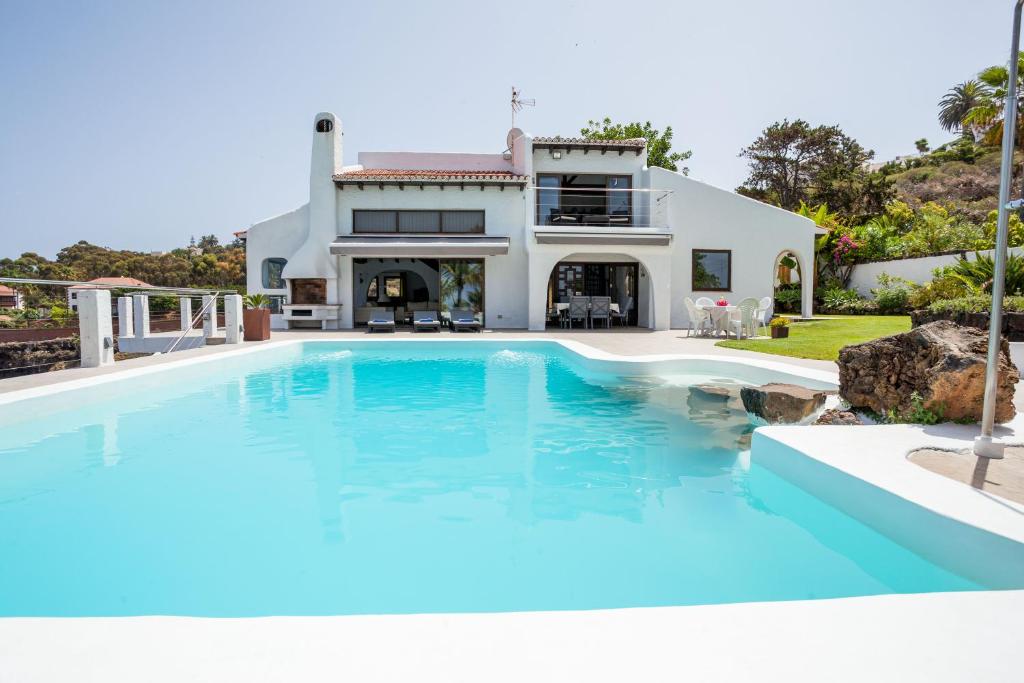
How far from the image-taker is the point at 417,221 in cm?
2242

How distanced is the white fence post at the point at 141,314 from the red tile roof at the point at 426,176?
338 inches

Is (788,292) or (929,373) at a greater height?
(788,292)

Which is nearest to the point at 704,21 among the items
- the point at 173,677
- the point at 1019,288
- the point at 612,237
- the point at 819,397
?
the point at 612,237

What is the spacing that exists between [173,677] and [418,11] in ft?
55.2

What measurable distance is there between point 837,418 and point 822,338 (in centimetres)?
982

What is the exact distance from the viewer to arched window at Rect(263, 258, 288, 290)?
22766 millimetres

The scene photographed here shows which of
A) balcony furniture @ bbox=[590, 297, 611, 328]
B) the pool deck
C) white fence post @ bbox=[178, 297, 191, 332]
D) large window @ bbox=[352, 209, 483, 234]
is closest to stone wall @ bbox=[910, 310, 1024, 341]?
the pool deck

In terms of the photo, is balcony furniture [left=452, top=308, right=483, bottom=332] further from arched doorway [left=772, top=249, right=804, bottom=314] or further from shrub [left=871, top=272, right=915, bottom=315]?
shrub [left=871, top=272, right=915, bottom=315]

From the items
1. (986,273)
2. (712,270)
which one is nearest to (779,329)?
(986,273)

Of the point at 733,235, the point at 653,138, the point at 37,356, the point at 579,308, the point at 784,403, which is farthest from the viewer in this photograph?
the point at 653,138

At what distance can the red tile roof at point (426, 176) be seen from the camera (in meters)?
21.4

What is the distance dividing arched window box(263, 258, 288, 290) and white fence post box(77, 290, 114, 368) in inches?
486

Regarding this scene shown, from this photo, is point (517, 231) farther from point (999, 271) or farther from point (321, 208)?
point (999, 271)

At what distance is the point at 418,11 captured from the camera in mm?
15234
